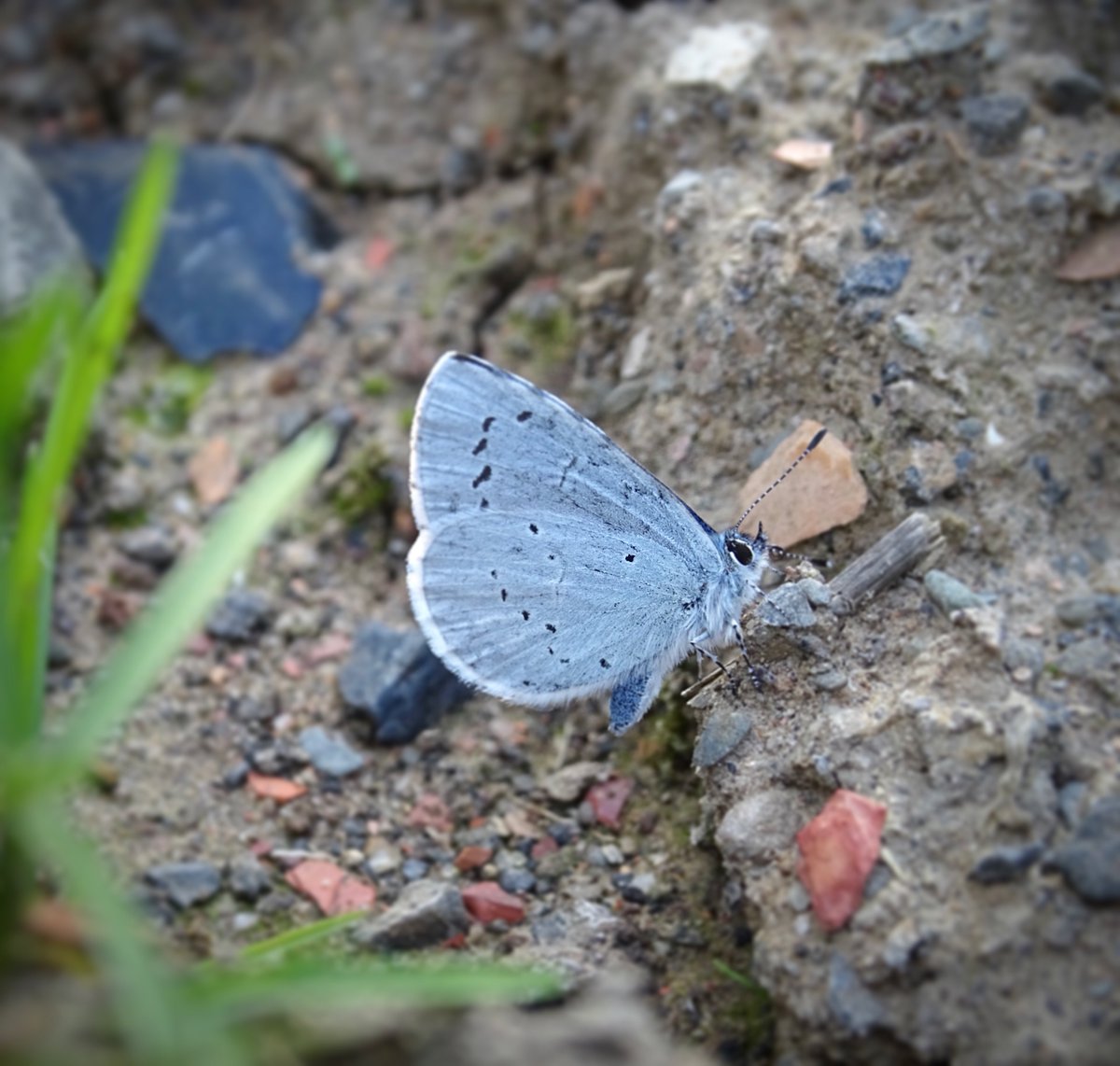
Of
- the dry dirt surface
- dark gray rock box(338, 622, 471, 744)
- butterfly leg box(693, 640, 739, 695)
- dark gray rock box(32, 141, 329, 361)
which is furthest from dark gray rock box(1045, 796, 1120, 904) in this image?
dark gray rock box(32, 141, 329, 361)

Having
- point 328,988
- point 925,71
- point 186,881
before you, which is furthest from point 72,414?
point 925,71

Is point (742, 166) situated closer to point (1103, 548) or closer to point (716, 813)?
point (1103, 548)

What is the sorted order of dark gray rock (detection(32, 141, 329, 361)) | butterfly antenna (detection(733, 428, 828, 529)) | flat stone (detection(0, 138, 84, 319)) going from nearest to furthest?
1. butterfly antenna (detection(733, 428, 828, 529))
2. flat stone (detection(0, 138, 84, 319))
3. dark gray rock (detection(32, 141, 329, 361))

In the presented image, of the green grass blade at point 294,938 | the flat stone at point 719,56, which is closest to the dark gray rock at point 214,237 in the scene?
the flat stone at point 719,56

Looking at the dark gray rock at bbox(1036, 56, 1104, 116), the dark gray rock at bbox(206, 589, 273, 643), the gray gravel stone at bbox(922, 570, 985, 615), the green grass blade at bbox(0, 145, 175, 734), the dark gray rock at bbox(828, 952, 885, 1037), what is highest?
the green grass blade at bbox(0, 145, 175, 734)

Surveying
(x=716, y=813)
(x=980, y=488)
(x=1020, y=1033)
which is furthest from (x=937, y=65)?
(x=1020, y=1033)

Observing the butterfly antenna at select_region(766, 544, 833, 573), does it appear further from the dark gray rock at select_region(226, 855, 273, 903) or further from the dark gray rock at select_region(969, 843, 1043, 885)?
the dark gray rock at select_region(226, 855, 273, 903)

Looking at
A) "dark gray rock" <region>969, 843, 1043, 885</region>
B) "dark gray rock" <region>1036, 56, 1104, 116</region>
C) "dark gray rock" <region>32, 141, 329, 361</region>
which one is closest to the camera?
"dark gray rock" <region>969, 843, 1043, 885</region>

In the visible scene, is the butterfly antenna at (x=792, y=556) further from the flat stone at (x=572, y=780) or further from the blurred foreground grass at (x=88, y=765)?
the blurred foreground grass at (x=88, y=765)
